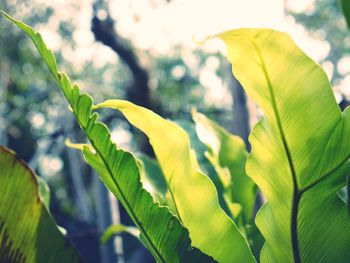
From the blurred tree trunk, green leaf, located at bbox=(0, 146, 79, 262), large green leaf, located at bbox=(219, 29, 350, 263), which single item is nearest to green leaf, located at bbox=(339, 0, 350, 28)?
large green leaf, located at bbox=(219, 29, 350, 263)

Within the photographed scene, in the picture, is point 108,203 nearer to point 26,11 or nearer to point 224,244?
point 224,244

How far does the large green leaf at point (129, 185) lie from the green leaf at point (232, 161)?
0.40m

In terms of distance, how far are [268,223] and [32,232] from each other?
1.06ft

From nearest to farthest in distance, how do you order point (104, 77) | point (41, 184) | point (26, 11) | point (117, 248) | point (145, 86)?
point (41, 184) < point (117, 248) < point (145, 86) < point (26, 11) < point (104, 77)

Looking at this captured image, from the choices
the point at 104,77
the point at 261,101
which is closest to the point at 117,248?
the point at 261,101

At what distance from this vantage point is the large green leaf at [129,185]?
1.95 ft

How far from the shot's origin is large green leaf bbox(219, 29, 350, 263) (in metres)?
0.58

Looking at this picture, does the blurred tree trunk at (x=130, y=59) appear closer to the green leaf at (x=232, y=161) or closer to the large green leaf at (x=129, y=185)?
the green leaf at (x=232, y=161)

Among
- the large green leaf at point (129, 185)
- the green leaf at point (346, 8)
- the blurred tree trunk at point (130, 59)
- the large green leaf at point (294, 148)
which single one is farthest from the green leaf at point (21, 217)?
the blurred tree trunk at point (130, 59)

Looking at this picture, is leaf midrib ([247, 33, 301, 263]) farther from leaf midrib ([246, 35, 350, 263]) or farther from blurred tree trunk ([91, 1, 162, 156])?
blurred tree trunk ([91, 1, 162, 156])

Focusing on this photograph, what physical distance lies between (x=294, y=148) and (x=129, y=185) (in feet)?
0.72

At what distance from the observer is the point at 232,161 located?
3.92 feet

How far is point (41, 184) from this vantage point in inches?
44.9

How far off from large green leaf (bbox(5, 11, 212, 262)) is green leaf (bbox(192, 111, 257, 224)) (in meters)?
0.40
